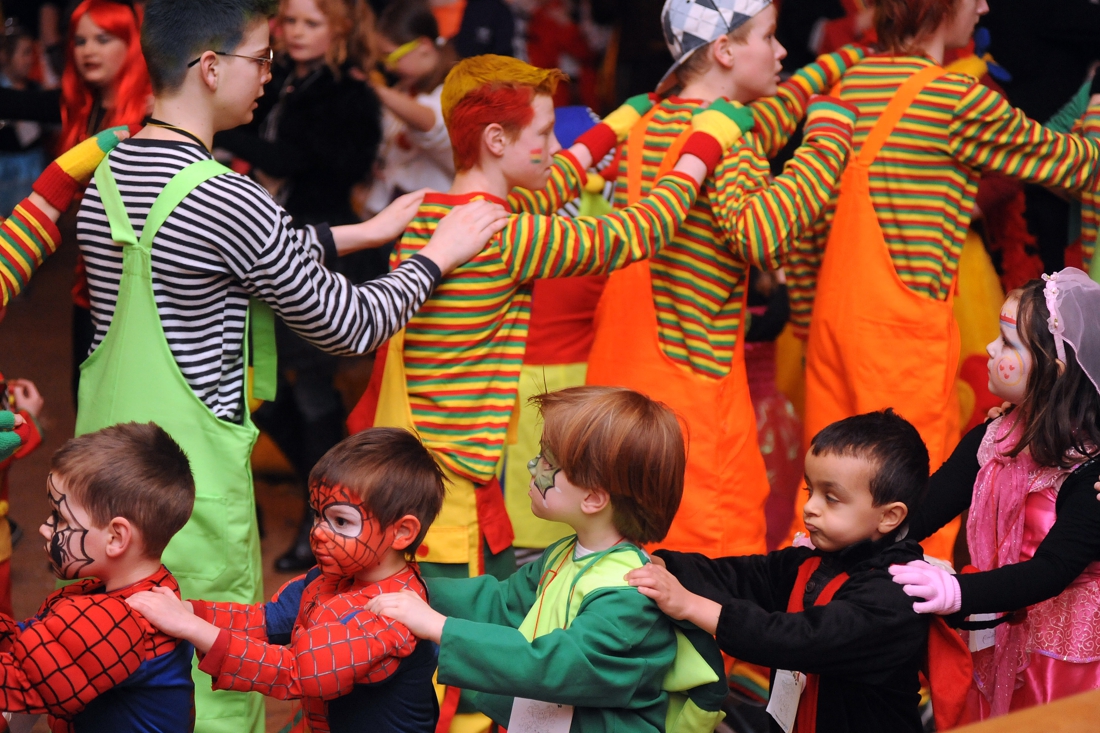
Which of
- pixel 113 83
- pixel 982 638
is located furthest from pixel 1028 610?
pixel 113 83

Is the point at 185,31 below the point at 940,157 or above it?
above

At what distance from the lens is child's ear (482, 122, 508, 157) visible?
2943 millimetres

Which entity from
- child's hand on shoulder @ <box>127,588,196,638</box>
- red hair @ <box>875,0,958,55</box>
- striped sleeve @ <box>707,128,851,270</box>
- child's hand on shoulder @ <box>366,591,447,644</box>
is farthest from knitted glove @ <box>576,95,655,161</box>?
child's hand on shoulder @ <box>127,588,196,638</box>

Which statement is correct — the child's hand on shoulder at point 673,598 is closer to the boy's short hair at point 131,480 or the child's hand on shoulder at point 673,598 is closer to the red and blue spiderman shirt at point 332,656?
the red and blue spiderman shirt at point 332,656

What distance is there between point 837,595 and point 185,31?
5.63 ft

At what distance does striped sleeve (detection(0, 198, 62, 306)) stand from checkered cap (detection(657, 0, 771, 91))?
1695 mm

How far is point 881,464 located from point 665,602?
48cm

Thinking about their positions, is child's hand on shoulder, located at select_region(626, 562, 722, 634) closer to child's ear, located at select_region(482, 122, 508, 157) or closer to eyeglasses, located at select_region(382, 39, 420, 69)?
child's ear, located at select_region(482, 122, 508, 157)

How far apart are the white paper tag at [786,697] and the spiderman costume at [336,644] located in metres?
0.67

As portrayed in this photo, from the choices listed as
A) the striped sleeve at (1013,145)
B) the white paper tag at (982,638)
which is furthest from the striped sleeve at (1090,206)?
the white paper tag at (982,638)

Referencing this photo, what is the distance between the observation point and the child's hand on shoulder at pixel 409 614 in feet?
6.60

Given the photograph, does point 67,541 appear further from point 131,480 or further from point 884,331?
point 884,331

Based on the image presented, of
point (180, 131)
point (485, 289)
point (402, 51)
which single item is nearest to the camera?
point (180, 131)

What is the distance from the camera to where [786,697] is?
2342mm
